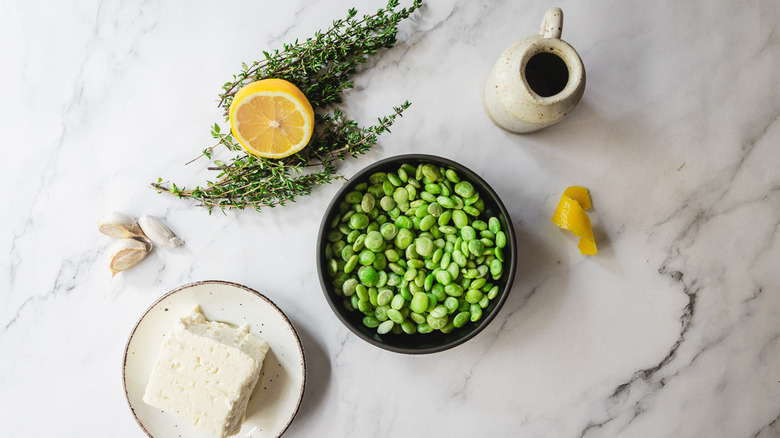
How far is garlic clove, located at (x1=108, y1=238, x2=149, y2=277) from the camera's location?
4.55 ft

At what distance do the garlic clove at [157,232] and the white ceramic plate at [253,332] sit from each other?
16cm

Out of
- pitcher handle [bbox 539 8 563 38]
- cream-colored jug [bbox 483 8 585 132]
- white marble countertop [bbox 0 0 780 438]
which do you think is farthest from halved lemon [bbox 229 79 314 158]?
pitcher handle [bbox 539 8 563 38]

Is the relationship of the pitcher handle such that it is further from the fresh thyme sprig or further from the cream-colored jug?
the fresh thyme sprig

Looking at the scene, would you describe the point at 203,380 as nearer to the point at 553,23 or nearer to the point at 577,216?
the point at 577,216

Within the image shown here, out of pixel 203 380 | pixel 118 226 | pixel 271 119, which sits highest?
pixel 118 226

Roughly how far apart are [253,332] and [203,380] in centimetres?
17

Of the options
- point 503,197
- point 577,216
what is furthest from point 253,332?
point 577,216

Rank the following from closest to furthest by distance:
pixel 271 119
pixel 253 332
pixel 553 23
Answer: pixel 553 23 → pixel 271 119 → pixel 253 332

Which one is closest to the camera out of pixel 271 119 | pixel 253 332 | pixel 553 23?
pixel 553 23

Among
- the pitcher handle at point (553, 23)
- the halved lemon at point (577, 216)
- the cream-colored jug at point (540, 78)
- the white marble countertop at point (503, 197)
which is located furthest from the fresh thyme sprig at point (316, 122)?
the halved lemon at point (577, 216)

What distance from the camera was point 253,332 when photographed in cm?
135

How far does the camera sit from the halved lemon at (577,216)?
4.27ft

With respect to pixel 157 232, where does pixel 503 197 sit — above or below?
below

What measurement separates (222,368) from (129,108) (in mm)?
784
